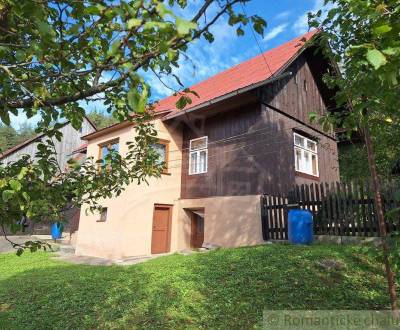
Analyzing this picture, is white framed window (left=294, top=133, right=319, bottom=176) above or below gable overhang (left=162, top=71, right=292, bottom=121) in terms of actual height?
below

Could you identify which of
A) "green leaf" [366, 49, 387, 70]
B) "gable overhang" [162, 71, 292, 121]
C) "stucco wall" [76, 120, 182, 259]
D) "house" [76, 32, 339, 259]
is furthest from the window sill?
"green leaf" [366, 49, 387, 70]

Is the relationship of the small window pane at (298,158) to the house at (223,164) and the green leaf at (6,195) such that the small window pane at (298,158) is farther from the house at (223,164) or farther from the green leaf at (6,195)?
the green leaf at (6,195)

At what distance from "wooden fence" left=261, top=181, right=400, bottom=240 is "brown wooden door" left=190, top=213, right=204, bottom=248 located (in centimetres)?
363

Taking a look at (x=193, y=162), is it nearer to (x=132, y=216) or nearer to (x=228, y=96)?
(x=132, y=216)

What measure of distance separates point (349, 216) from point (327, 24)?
661 centimetres

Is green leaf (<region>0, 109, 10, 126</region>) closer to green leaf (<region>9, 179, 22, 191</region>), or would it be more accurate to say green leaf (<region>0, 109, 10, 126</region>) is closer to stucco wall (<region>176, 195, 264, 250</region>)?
green leaf (<region>9, 179, 22, 191</region>)

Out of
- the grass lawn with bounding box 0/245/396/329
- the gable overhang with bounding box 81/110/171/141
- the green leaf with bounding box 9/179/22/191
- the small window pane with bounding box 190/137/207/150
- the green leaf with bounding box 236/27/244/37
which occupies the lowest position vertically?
the grass lawn with bounding box 0/245/396/329

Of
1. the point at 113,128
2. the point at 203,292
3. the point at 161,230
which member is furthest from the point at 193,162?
the point at 203,292

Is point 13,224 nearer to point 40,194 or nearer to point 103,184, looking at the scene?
point 40,194

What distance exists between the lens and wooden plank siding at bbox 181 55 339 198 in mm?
11297

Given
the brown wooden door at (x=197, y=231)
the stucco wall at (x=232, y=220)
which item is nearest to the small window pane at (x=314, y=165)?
the stucco wall at (x=232, y=220)

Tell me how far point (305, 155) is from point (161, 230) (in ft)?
22.1

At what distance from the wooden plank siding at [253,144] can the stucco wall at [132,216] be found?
57cm

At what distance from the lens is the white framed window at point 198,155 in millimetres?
13266
